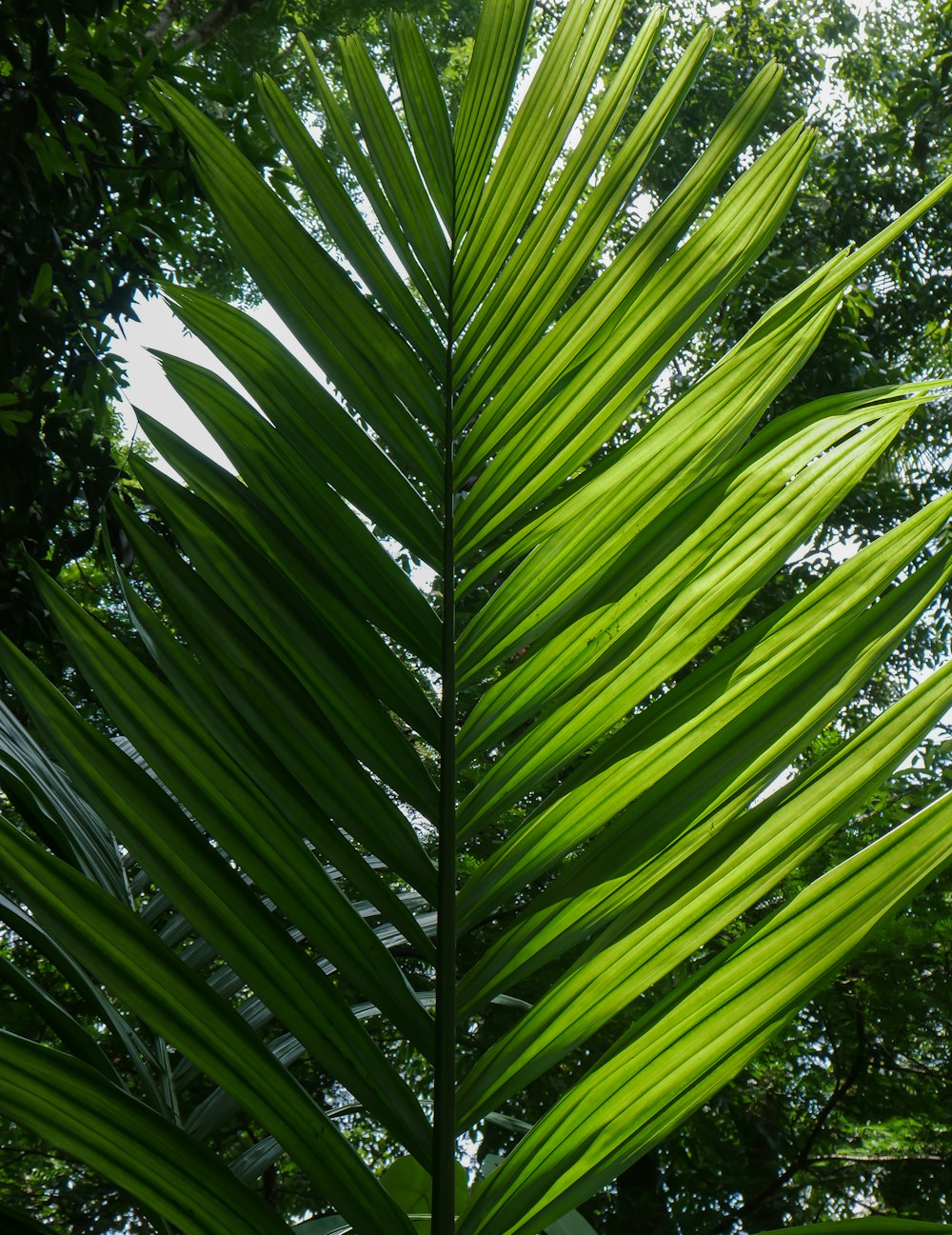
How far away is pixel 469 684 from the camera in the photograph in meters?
0.64

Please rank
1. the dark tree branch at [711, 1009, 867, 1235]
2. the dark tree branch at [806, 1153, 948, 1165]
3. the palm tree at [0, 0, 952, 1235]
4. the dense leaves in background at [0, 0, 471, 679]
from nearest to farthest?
1. the palm tree at [0, 0, 952, 1235]
2. the dark tree branch at [711, 1009, 867, 1235]
3. the dark tree branch at [806, 1153, 948, 1165]
4. the dense leaves in background at [0, 0, 471, 679]

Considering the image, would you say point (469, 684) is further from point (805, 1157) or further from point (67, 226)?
point (67, 226)

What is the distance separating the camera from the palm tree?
0.39 meters

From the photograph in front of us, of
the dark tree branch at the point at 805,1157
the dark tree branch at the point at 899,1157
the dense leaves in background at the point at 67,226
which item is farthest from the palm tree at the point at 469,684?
the dark tree branch at the point at 899,1157

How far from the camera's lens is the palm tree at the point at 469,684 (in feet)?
1.27

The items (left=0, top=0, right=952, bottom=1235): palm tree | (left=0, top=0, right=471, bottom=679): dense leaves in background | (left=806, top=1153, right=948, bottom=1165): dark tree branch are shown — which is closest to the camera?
(left=0, top=0, right=952, bottom=1235): palm tree

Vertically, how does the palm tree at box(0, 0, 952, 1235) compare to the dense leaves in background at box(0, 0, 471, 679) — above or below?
below

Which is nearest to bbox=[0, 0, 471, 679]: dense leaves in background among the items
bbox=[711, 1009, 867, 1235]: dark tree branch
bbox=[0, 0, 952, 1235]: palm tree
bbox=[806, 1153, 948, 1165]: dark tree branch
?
bbox=[0, 0, 952, 1235]: palm tree

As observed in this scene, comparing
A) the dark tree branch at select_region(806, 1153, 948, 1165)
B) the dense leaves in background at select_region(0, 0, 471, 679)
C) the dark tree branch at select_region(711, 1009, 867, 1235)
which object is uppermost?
the dense leaves in background at select_region(0, 0, 471, 679)

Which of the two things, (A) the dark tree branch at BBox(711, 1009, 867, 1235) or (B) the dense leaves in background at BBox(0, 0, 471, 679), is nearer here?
(A) the dark tree branch at BBox(711, 1009, 867, 1235)

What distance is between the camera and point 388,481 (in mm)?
639

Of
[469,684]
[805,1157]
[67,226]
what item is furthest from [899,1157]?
[67,226]

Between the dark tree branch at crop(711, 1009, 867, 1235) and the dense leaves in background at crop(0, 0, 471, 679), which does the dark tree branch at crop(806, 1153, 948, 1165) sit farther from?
the dense leaves in background at crop(0, 0, 471, 679)

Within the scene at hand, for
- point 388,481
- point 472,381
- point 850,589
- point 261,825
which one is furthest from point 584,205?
point 261,825
